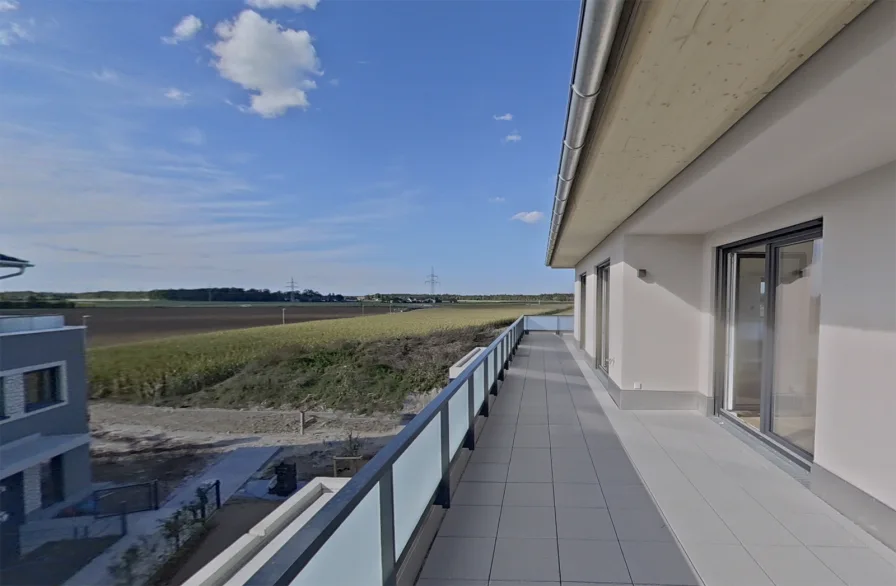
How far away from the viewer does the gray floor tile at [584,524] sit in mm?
2553

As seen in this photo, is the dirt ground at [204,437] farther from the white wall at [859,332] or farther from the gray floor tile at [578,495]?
the white wall at [859,332]

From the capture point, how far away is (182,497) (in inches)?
464

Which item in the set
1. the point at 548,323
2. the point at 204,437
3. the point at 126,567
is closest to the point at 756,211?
the point at 126,567

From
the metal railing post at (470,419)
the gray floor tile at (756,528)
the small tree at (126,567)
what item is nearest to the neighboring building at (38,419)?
the small tree at (126,567)

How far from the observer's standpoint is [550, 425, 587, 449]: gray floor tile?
4172mm

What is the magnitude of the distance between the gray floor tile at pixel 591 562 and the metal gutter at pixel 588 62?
2.32 metres

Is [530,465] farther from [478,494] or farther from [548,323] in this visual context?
[548,323]

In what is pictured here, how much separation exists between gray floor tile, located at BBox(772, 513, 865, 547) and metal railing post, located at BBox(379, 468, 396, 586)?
239 cm

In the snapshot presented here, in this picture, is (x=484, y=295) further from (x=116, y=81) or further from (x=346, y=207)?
(x=116, y=81)

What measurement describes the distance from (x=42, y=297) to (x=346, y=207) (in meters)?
22.7

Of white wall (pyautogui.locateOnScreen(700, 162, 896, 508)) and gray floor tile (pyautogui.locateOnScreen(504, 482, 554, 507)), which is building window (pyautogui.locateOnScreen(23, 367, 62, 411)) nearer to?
gray floor tile (pyautogui.locateOnScreen(504, 482, 554, 507))

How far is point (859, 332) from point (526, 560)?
2468 mm

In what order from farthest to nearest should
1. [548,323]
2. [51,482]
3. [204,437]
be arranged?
[204,437]
[548,323]
[51,482]

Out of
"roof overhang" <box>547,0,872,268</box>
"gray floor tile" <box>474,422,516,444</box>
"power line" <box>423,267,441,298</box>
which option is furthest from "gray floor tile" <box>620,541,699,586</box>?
"power line" <box>423,267,441,298</box>
